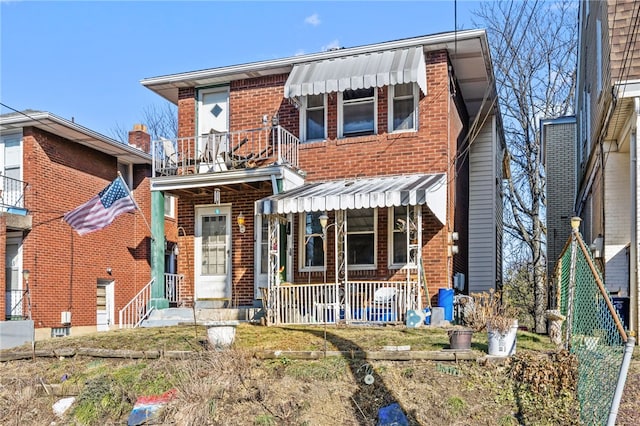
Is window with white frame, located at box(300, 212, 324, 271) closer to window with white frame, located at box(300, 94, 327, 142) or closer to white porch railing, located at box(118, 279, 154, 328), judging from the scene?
window with white frame, located at box(300, 94, 327, 142)

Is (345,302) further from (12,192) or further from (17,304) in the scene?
(12,192)

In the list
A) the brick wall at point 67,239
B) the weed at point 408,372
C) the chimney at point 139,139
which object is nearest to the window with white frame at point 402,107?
the weed at point 408,372

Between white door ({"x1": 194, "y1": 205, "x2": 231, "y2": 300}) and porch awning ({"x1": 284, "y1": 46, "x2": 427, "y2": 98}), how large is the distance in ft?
12.2

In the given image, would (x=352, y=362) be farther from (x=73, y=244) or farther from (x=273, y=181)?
(x=73, y=244)

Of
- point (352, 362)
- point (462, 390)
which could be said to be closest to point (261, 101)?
point (352, 362)

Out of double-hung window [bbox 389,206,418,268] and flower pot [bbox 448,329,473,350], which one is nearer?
flower pot [bbox 448,329,473,350]

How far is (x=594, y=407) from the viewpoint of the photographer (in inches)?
246

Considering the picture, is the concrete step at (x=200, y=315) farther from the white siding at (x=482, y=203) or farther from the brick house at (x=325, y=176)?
the white siding at (x=482, y=203)

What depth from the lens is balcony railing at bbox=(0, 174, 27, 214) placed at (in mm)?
18047

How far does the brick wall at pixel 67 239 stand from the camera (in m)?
18.3

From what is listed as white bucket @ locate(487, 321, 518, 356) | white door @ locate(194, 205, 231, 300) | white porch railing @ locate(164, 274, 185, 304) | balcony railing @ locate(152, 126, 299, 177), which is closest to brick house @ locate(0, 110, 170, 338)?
balcony railing @ locate(152, 126, 299, 177)

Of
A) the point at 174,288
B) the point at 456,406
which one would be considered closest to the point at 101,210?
the point at 174,288

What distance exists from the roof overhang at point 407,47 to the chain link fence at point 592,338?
249 inches

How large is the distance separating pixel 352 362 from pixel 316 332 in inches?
109
